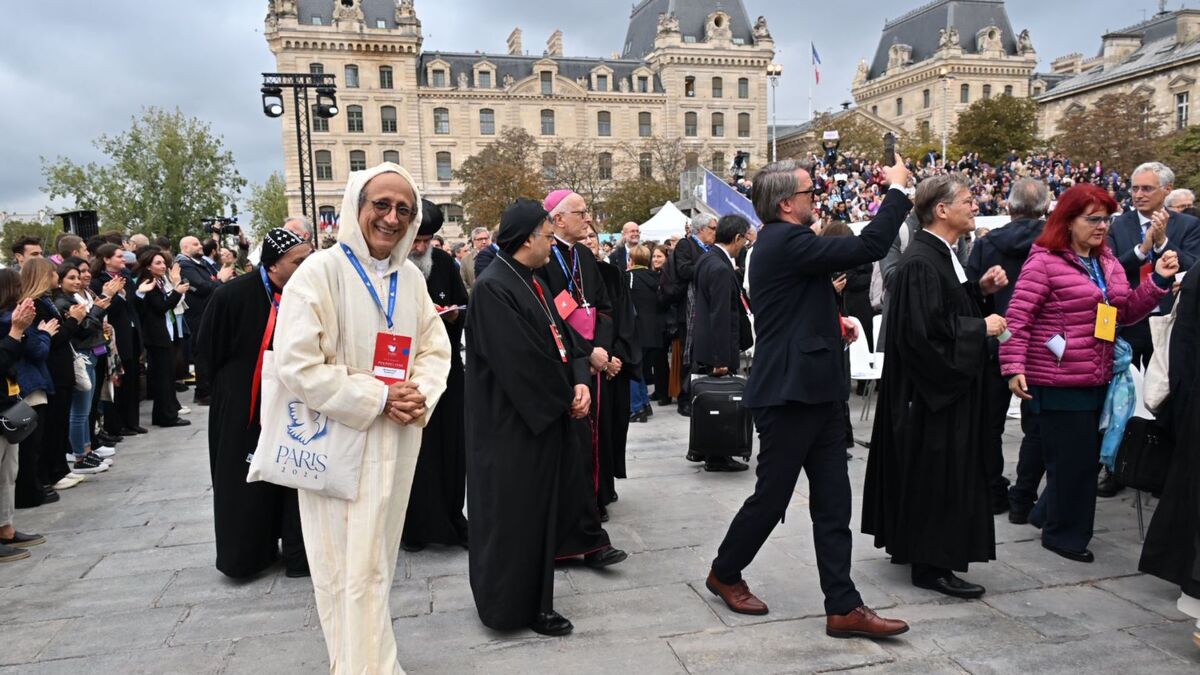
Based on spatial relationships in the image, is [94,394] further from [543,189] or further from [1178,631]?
[543,189]

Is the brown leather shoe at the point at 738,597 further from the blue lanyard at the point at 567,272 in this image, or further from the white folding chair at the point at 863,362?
the white folding chair at the point at 863,362

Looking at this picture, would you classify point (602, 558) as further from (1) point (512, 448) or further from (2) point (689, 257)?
(2) point (689, 257)

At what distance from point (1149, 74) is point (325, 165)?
2200 inches

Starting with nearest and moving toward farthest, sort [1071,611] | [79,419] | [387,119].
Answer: [1071,611] → [79,419] → [387,119]

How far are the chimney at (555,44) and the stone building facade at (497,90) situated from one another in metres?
0.13

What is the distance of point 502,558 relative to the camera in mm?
3578

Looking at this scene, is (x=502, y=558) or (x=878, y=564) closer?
(x=502, y=558)

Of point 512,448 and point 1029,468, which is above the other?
point 512,448

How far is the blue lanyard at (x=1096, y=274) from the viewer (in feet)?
14.5

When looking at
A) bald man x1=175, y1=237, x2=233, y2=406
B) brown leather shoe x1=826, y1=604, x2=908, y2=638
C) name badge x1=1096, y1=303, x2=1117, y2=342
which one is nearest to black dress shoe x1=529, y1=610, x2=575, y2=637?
brown leather shoe x1=826, y1=604, x2=908, y2=638

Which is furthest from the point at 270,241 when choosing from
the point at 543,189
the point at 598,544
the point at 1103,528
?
the point at 543,189

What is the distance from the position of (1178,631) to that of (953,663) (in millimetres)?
1110

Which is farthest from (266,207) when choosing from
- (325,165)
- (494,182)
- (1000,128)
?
(1000,128)

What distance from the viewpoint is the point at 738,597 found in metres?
3.80
